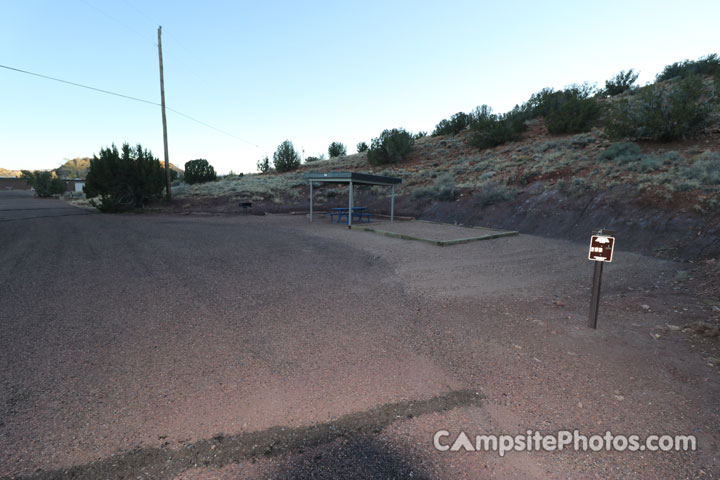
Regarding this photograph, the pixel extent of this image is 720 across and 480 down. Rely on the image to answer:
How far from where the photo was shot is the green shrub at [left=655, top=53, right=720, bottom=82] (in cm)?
2681

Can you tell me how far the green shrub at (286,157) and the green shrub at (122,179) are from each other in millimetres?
23571

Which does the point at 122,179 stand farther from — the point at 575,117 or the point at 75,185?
the point at 75,185

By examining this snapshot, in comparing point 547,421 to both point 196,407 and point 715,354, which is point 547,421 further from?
point 196,407

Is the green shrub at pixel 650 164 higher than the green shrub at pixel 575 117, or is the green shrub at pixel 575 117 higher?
the green shrub at pixel 575 117

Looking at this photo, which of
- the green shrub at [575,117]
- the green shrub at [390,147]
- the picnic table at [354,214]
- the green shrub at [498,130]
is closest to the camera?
the picnic table at [354,214]


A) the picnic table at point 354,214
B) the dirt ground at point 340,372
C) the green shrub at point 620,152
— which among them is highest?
the green shrub at point 620,152

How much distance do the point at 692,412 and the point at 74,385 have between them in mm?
5056

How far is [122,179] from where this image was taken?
2097 cm

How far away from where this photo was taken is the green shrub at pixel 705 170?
1036 cm

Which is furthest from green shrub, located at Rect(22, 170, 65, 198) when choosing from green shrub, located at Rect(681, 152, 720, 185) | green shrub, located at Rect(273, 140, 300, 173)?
green shrub, located at Rect(681, 152, 720, 185)

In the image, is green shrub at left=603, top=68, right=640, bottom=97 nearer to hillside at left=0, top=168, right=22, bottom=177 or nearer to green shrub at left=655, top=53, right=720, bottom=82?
green shrub at left=655, top=53, right=720, bottom=82

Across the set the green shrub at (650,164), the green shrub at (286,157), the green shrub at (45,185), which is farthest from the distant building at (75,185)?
the green shrub at (650,164)

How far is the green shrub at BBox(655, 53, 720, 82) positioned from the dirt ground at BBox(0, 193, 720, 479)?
32135 millimetres

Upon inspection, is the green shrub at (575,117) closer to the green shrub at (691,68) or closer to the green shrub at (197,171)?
the green shrub at (691,68)
